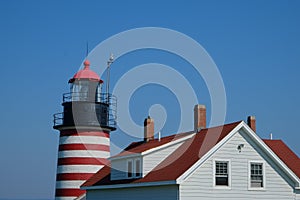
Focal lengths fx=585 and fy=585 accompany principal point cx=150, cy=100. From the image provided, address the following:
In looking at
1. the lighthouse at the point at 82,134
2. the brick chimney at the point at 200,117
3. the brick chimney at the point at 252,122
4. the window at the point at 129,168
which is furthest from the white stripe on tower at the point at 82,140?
the brick chimney at the point at 252,122

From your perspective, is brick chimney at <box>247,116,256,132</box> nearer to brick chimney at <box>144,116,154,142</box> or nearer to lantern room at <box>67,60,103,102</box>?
brick chimney at <box>144,116,154,142</box>

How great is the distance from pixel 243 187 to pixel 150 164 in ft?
14.2

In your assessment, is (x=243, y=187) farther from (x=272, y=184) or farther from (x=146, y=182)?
(x=146, y=182)

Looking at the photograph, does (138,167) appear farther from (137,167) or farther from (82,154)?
(82,154)

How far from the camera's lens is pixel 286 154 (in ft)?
98.5

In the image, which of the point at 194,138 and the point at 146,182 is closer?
the point at 146,182

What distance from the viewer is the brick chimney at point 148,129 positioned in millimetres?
32562

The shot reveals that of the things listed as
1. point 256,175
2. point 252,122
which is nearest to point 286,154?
point 252,122

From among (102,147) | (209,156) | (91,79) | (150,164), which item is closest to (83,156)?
(102,147)

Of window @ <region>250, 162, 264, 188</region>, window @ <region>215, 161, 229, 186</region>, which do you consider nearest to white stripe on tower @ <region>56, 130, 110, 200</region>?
window @ <region>215, 161, 229, 186</region>

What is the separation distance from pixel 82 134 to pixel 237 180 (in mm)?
11126

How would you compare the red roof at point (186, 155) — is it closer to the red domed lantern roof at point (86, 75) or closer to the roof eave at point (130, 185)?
the roof eave at point (130, 185)

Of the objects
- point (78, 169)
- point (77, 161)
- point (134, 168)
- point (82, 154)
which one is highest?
point (82, 154)

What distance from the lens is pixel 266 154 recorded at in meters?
26.4
